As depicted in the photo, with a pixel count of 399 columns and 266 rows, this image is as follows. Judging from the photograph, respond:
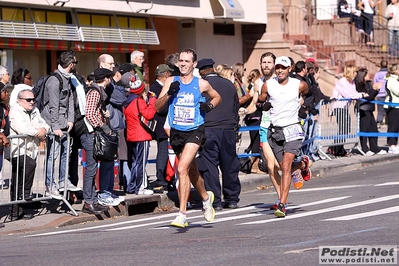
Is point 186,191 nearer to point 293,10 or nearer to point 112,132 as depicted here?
point 112,132

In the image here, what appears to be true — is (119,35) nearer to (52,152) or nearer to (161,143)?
(161,143)

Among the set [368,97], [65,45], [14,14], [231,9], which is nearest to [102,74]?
[368,97]

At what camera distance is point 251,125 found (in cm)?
1761

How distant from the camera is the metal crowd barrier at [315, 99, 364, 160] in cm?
2012

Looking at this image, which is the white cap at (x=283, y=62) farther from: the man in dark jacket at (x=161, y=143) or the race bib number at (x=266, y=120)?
the man in dark jacket at (x=161, y=143)

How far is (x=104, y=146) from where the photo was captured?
515 inches

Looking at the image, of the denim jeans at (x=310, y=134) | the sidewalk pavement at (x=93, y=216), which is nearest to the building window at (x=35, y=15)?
the denim jeans at (x=310, y=134)

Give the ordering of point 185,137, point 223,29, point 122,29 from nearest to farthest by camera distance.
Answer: point 185,137 → point 122,29 → point 223,29

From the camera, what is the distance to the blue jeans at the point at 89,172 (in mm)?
13195

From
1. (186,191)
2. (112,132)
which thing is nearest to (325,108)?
(112,132)

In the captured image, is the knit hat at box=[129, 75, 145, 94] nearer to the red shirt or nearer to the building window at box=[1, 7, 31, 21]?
the red shirt

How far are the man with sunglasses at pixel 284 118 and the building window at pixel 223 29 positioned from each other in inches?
751

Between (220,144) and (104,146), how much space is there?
177 cm

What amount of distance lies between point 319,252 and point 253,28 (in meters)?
24.7
